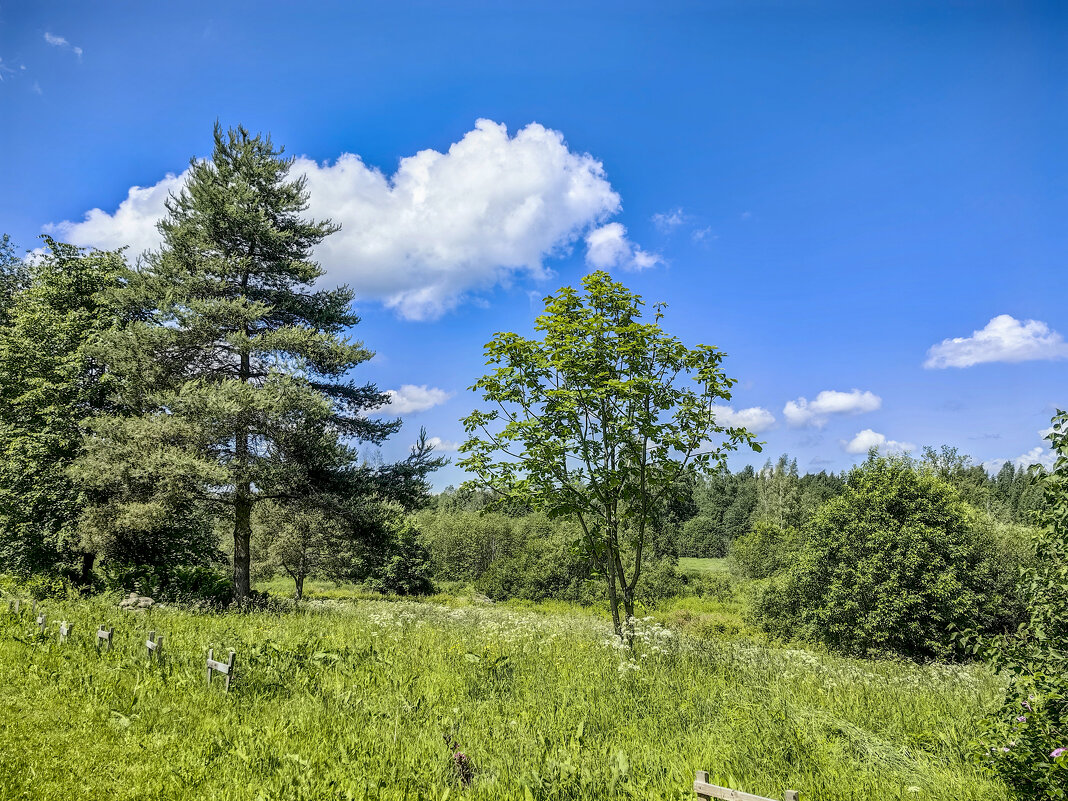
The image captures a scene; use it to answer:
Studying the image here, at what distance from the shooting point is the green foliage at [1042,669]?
13.0ft

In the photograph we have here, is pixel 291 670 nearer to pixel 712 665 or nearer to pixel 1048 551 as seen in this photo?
pixel 712 665

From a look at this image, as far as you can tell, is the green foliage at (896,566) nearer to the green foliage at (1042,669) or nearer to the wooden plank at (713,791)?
the green foliage at (1042,669)

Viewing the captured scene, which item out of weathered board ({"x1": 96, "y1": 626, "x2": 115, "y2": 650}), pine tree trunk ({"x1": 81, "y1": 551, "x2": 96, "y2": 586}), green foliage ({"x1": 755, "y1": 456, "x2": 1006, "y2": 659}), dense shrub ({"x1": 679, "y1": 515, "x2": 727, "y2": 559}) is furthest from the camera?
dense shrub ({"x1": 679, "y1": 515, "x2": 727, "y2": 559})

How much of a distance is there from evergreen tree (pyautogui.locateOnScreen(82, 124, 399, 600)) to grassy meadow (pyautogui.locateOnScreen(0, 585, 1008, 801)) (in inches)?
220

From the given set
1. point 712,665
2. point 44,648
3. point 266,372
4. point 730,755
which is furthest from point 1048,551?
point 266,372

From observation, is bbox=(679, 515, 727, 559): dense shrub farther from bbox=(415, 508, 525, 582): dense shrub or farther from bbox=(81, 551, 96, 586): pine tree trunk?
bbox=(81, 551, 96, 586): pine tree trunk

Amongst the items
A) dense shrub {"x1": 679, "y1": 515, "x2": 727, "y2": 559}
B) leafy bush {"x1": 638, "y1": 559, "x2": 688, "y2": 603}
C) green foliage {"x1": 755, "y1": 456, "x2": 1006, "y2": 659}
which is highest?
green foliage {"x1": 755, "y1": 456, "x2": 1006, "y2": 659}

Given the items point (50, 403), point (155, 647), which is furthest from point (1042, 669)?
point (50, 403)

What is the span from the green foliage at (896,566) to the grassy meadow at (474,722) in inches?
368

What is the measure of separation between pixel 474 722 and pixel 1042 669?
5.70 metres

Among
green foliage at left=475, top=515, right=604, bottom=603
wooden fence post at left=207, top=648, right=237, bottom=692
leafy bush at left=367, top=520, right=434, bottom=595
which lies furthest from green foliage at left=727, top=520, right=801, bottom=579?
wooden fence post at left=207, top=648, right=237, bottom=692

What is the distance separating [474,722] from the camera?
687 centimetres

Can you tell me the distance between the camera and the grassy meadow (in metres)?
5.39

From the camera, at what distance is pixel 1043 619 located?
4234 mm
